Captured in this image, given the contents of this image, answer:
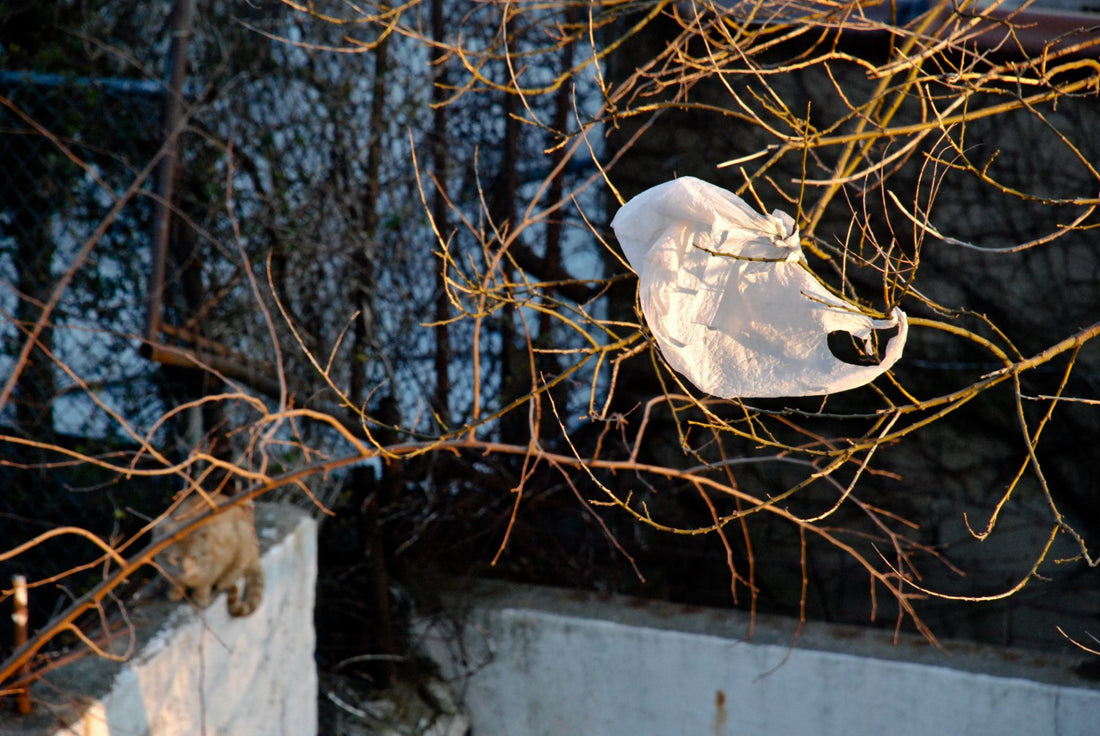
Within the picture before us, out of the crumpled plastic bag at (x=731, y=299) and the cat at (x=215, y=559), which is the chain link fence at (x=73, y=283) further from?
the crumpled plastic bag at (x=731, y=299)

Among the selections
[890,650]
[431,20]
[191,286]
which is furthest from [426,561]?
[431,20]

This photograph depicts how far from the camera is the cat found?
9.86ft

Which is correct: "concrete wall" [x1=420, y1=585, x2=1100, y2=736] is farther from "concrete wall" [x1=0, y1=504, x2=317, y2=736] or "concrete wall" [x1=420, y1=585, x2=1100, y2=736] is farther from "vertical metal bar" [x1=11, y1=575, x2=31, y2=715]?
"vertical metal bar" [x1=11, y1=575, x2=31, y2=715]

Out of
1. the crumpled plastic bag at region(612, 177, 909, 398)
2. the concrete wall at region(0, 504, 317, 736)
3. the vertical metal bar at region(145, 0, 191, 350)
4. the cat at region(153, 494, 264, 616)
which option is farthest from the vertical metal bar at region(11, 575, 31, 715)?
the crumpled plastic bag at region(612, 177, 909, 398)

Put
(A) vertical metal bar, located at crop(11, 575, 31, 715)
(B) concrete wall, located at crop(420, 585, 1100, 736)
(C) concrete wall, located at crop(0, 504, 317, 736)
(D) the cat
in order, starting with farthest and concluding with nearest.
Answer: (B) concrete wall, located at crop(420, 585, 1100, 736) → (D) the cat → (C) concrete wall, located at crop(0, 504, 317, 736) → (A) vertical metal bar, located at crop(11, 575, 31, 715)

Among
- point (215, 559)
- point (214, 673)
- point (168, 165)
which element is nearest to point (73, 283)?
point (168, 165)

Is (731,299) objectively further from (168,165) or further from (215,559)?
(168,165)

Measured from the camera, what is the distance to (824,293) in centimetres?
167

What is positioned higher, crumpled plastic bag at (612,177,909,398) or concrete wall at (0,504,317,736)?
crumpled plastic bag at (612,177,909,398)

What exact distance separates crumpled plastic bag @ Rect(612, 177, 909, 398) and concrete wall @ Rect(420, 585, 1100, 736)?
7.01 ft

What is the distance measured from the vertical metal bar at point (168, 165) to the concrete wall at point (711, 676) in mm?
1843

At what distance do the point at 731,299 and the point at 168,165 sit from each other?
234 cm

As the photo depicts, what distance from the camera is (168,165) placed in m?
3.28

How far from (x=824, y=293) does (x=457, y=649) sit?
307 centimetres
